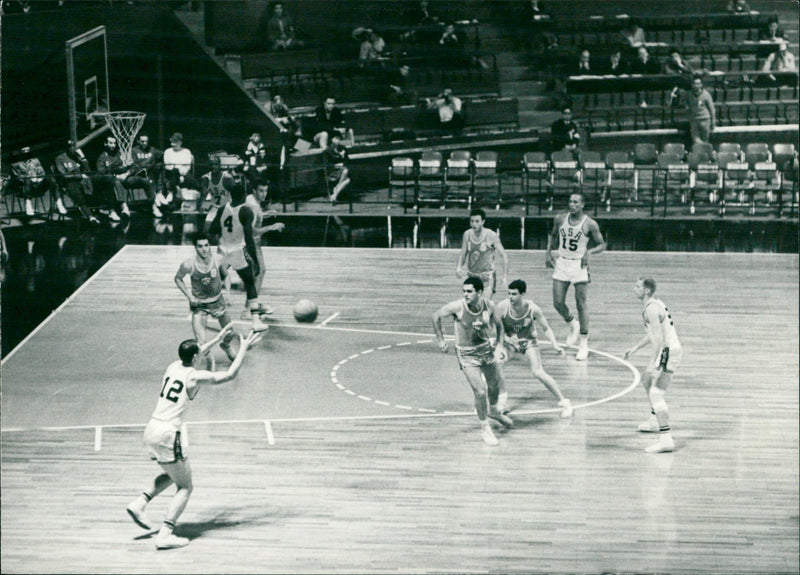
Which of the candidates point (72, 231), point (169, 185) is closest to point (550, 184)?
point (169, 185)

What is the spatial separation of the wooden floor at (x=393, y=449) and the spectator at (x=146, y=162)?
1315 mm

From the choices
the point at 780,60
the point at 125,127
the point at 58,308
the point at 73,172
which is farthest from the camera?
the point at 780,60

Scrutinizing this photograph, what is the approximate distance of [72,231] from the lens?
14055mm

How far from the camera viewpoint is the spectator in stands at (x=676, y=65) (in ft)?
64.2

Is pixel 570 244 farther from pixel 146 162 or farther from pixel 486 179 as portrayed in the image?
pixel 486 179

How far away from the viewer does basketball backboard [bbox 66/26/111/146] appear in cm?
1313

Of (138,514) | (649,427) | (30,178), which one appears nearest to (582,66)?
(30,178)

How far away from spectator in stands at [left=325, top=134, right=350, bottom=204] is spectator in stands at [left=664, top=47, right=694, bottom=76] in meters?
6.28

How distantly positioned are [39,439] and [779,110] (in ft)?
47.9

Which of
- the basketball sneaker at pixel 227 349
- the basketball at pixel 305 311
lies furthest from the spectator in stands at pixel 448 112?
the basketball sneaker at pixel 227 349

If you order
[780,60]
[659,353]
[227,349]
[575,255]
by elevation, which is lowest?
[227,349]

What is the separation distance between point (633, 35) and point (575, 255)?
32.1 feet

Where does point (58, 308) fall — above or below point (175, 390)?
below

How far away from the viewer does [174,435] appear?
770cm
